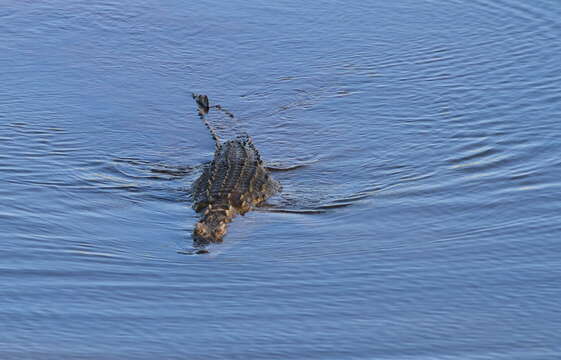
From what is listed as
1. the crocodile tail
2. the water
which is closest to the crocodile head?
the water

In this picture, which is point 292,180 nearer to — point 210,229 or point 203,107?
point 210,229

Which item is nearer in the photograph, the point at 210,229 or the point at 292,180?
the point at 210,229

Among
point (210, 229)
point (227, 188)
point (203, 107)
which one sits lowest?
point (210, 229)

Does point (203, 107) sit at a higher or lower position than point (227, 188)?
higher

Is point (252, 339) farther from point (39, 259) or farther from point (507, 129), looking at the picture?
point (507, 129)

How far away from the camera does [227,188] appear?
34.6 ft

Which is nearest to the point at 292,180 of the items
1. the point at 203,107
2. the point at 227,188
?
the point at 227,188

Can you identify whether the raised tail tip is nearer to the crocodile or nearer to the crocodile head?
the crocodile

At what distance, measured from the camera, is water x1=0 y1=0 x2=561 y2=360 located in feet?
26.1

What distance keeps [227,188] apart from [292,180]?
0.90m

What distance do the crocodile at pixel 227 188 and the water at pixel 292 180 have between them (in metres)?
0.15

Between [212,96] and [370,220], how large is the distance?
4382 mm

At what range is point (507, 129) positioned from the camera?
1202cm

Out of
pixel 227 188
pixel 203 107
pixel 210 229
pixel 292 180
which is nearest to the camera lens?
pixel 210 229
